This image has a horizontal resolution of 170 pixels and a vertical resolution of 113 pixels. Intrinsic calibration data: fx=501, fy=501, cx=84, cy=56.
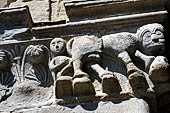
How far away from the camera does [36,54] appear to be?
3.38 meters

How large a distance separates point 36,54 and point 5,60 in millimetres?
228

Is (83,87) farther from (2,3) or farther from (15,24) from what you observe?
(2,3)

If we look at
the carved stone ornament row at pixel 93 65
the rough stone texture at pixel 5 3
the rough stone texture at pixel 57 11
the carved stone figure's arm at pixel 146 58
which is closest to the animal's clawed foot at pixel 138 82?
the carved stone ornament row at pixel 93 65

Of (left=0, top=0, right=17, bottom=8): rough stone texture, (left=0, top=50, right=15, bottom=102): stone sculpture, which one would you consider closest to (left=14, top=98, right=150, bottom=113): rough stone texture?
(left=0, top=50, right=15, bottom=102): stone sculpture

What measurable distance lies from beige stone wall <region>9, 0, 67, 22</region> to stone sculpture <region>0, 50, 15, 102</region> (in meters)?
0.50

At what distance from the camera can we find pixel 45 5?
13.2ft

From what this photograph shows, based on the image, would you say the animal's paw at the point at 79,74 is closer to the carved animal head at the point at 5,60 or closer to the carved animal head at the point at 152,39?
the carved animal head at the point at 152,39

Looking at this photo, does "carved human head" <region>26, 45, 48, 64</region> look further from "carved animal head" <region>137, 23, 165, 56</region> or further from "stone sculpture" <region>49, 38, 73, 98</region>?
"carved animal head" <region>137, 23, 165, 56</region>

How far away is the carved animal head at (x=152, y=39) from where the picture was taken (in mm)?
3188

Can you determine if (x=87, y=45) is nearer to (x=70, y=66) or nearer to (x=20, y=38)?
(x=70, y=66)

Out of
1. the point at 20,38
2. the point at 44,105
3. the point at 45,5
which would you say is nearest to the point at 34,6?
the point at 45,5

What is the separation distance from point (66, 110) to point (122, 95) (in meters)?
0.36

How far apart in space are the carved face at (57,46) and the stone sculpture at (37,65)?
67mm

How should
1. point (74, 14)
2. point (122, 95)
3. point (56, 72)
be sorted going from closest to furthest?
point (122, 95), point (56, 72), point (74, 14)
